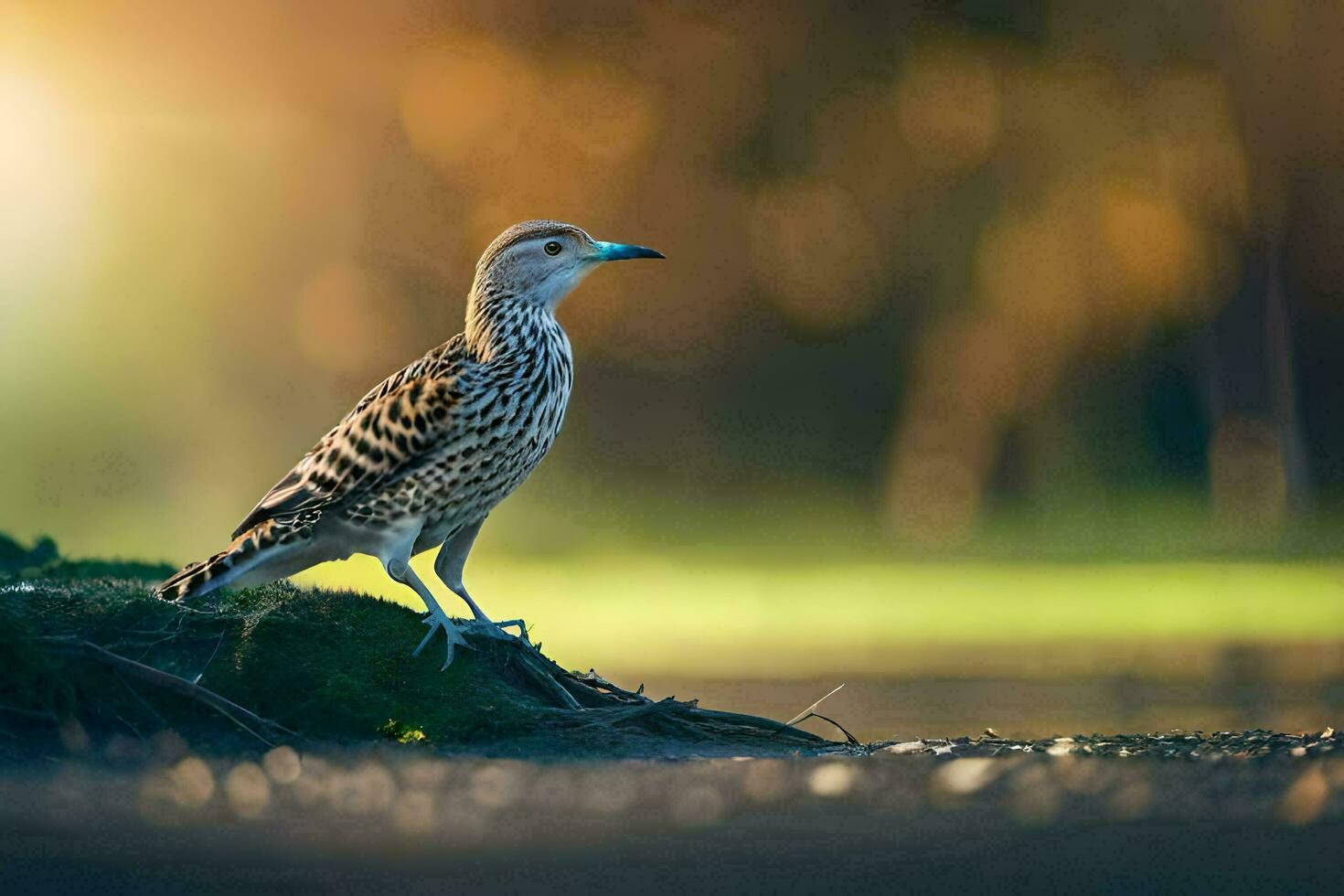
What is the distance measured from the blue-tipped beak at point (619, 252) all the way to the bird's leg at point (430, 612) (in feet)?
4.91

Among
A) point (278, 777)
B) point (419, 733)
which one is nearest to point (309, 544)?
point (419, 733)

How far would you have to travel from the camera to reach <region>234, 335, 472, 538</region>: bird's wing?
19.4 feet

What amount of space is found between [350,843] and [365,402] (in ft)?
9.36

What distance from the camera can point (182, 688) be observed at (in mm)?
4945

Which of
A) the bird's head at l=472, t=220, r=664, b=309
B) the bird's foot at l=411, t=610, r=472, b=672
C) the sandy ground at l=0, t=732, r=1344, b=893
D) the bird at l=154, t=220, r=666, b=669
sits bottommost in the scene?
the sandy ground at l=0, t=732, r=1344, b=893

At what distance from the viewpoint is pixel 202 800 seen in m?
4.04

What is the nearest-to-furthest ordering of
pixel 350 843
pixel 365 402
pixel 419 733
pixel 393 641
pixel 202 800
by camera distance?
pixel 350 843 < pixel 202 800 < pixel 419 733 < pixel 393 641 < pixel 365 402

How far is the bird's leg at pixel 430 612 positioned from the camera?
569 centimetres

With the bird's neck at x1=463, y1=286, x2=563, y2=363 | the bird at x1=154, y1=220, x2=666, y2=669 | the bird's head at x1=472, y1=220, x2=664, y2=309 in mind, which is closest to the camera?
the bird at x1=154, y1=220, x2=666, y2=669

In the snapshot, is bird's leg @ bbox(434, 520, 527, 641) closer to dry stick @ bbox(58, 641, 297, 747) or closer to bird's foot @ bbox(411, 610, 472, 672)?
bird's foot @ bbox(411, 610, 472, 672)

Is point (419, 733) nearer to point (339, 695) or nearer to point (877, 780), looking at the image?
point (339, 695)

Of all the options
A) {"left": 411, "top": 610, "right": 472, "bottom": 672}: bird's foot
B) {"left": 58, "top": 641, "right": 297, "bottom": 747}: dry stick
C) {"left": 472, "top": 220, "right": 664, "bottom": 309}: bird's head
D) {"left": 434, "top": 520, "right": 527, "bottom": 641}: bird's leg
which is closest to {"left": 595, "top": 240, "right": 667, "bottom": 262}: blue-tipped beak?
{"left": 472, "top": 220, "right": 664, "bottom": 309}: bird's head

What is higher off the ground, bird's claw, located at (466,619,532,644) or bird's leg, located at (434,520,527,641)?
bird's leg, located at (434,520,527,641)

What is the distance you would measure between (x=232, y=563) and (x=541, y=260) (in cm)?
173
